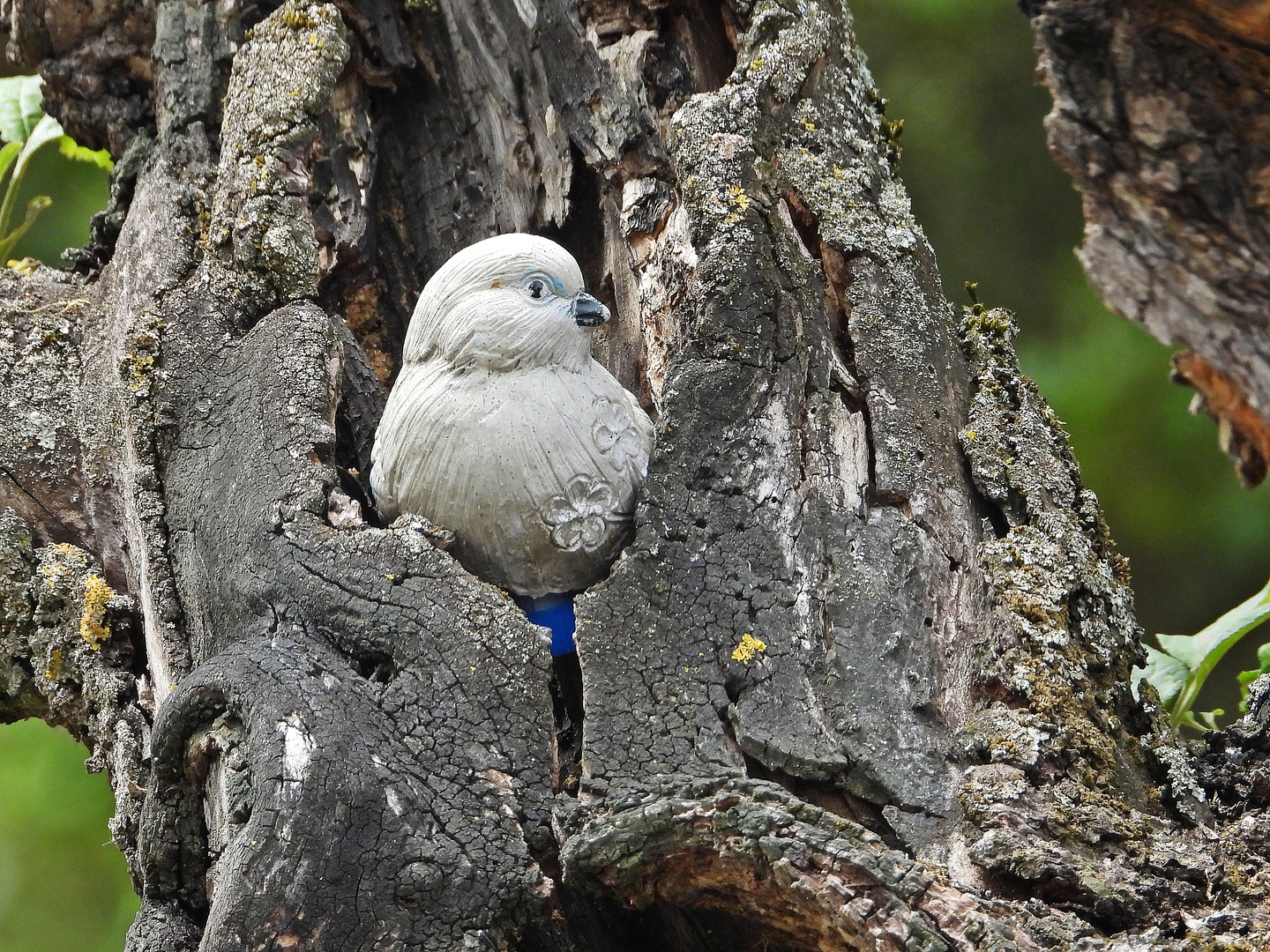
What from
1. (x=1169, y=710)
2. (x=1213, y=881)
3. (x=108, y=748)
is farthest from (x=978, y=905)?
(x=108, y=748)

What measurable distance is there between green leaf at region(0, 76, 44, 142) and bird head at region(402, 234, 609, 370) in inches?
80.8

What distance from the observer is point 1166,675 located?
3.11 m

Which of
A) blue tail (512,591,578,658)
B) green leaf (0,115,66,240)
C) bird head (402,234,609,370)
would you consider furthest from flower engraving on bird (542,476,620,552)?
green leaf (0,115,66,240)

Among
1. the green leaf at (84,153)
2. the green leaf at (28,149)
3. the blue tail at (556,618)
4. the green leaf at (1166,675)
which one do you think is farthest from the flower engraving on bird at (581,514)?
the green leaf at (28,149)

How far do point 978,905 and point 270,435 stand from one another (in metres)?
1.53

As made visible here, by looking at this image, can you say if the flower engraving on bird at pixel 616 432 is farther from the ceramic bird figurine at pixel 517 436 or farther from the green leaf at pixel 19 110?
the green leaf at pixel 19 110

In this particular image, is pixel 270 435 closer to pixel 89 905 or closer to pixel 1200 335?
pixel 1200 335

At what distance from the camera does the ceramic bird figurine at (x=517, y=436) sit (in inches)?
96.6

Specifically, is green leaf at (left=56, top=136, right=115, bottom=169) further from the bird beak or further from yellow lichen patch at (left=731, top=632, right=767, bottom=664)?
yellow lichen patch at (left=731, top=632, right=767, bottom=664)

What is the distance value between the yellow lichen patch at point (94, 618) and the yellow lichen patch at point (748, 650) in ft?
4.44

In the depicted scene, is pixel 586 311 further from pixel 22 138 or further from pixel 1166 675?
pixel 22 138

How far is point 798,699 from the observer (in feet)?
7.29

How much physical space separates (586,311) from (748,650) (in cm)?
Result: 75

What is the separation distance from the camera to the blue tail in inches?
98.0
